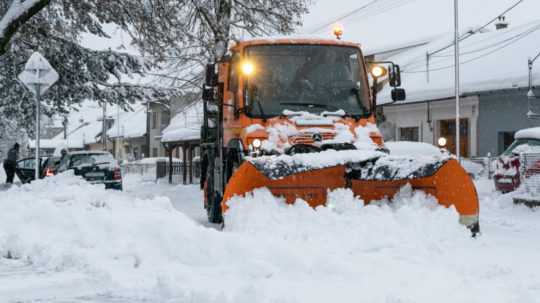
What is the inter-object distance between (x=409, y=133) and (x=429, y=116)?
6.93 ft

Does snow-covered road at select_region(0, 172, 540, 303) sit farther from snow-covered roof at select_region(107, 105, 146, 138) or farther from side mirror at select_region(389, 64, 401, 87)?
snow-covered roof at select_region(107, 105, 146, 138)

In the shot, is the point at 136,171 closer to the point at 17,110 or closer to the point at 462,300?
the point at 17,110

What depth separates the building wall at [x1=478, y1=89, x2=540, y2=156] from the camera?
73.6 ft

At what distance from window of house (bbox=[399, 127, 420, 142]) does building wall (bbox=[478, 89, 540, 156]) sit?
3.75m

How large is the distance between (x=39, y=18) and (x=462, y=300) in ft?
51.1

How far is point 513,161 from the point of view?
13492 mm

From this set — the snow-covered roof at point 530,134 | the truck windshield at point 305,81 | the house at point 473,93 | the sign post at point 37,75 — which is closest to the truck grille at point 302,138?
the truck windshield at point 305,81

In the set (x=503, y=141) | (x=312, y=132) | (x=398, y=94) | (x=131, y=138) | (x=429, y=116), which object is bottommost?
(x=312, y=132)

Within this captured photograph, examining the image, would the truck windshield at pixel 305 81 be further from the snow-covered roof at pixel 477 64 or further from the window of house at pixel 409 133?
the window of house at pixel 409 133

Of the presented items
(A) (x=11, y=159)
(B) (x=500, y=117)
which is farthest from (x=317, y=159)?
(A) (x=11, y=159)

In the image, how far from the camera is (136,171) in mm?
46250

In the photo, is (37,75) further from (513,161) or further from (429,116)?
(429,116)

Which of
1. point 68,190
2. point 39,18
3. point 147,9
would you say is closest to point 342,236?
point 68,190

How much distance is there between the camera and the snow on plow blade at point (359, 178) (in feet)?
25.4
